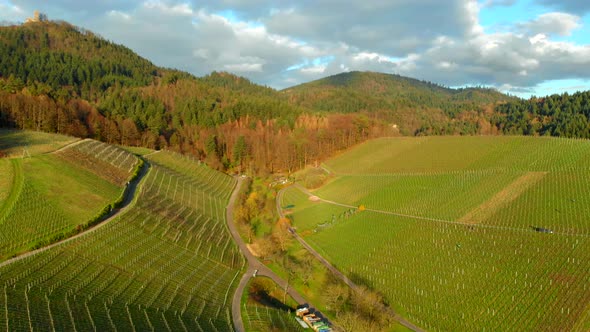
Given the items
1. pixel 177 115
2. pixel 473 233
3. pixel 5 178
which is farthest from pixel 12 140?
pixel 473 233

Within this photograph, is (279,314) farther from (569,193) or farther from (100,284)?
(569,193)

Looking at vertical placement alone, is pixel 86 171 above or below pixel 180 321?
above

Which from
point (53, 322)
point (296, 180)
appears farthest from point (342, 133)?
point (53, 322)

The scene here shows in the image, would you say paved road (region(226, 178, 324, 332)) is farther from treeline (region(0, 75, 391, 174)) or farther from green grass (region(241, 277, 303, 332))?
treeline (region(0, 75, 391, 174))

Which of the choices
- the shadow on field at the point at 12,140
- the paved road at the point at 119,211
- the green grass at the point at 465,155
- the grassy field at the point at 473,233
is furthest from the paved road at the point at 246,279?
the green grass at the point at 465,155

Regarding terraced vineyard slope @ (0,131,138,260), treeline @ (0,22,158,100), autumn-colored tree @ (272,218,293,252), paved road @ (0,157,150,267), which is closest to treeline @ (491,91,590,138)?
autumn-colored tree @ (272,218,293,252)

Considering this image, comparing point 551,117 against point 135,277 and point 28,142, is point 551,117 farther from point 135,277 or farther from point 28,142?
point 28,142
